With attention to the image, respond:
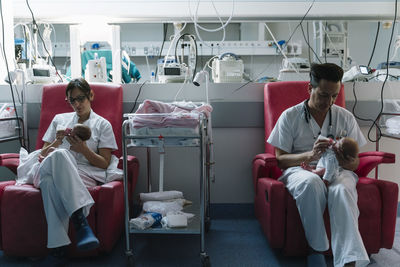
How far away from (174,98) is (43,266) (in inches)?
51.5

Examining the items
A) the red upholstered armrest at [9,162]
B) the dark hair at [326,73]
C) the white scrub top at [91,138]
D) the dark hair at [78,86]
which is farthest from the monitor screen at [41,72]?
the dark hair at [326,73]

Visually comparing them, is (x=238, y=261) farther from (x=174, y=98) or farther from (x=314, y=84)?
(x=174, y=98)

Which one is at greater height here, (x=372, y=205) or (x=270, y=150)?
(x=270, y=150)

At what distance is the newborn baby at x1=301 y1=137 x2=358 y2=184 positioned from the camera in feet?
5.01

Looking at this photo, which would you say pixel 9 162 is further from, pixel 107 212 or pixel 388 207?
pixel 388 207

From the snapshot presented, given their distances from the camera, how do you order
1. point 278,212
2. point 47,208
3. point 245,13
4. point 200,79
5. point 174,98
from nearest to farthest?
point 47,208, point 278,212, point 200,79, point 174,98, point 245,13

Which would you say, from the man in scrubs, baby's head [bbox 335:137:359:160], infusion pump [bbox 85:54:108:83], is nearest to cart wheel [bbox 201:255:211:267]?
the man in scrubs

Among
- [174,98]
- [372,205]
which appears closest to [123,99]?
[174,98]

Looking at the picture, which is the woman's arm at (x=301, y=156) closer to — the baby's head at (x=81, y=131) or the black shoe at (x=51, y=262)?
the baby's head at (x=81, y=131)

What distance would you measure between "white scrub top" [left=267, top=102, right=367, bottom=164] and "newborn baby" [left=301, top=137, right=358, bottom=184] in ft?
0.54

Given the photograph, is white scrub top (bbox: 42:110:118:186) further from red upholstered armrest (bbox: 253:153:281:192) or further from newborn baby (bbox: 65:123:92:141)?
red upholstered armrest (bbox: 253:153:281:192)

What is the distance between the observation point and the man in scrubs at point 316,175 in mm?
1484

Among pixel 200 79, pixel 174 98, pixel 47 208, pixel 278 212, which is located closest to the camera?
pixel 47 208

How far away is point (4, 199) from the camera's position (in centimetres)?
167
